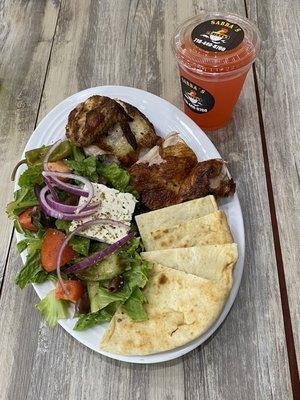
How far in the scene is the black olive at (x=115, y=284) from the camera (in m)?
1.89

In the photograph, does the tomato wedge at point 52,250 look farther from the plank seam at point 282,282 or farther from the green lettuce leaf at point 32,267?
the plank seam at point 282,282

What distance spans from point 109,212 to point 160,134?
63 centimetres

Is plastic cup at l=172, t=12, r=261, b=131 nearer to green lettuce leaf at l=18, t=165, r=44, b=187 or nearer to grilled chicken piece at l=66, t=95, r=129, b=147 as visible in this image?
grilled chicken piece at l=66, t=95, r=129, b=147

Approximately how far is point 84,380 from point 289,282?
105 cm

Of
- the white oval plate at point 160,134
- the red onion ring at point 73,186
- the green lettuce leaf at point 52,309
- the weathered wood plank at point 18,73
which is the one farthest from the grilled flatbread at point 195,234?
the weathered wood plank at point 18,73

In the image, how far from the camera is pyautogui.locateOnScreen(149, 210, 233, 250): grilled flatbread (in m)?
1.94

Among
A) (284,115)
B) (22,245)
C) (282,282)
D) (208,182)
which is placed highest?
(22,245)

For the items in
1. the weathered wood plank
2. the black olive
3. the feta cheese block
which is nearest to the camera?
the black olive

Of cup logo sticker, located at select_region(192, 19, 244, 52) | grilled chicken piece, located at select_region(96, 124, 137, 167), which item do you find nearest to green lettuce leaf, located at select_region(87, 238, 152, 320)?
grilled chicken piece, located at select_region(96, 124, 137, 167)

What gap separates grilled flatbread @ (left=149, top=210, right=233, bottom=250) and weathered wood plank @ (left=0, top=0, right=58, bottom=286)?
0.84 meters

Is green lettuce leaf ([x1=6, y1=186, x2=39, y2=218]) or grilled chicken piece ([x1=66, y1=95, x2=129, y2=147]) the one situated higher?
grilled chicken piece ([x1=66, y1=95, x2=129, y2=147])

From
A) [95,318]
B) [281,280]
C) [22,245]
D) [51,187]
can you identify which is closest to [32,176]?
[51,187]

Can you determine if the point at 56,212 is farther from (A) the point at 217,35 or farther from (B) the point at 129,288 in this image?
(A) the point at 217,35

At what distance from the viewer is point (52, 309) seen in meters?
1.90
